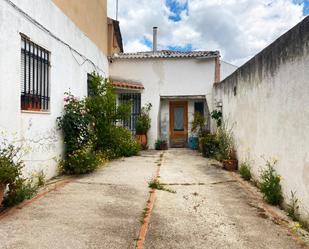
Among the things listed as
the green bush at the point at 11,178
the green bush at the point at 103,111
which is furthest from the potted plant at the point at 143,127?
the green bush at the point at 11,178

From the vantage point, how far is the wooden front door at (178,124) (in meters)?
14.7

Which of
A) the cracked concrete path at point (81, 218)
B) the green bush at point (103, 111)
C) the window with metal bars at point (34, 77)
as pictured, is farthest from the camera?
the green bush at point (103, 111)

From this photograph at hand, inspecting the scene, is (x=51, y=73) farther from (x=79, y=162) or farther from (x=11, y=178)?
(x=11, y=178)

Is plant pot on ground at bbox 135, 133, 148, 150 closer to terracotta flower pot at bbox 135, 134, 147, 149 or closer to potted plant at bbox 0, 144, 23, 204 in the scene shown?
terracotta flower pot at bbox 135, 134, 147, 149

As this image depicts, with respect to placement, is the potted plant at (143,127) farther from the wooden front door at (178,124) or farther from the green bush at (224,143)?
the green bush at (224,143)

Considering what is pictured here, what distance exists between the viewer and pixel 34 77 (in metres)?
6.14

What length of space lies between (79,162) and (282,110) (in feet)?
16.2

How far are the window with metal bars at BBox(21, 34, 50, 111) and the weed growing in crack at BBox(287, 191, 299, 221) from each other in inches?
200

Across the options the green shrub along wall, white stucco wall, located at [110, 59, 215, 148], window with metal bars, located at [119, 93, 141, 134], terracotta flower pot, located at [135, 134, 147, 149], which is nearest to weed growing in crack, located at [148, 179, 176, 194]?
the green shrub along wall

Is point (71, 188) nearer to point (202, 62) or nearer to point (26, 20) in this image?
point (26, 20)

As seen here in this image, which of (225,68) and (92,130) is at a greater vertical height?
(225,68)

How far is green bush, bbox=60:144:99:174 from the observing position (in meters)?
7.39

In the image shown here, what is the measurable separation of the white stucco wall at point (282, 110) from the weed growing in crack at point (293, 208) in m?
0.11

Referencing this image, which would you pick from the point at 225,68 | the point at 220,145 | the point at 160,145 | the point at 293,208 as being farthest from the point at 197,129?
the point at 293,208
